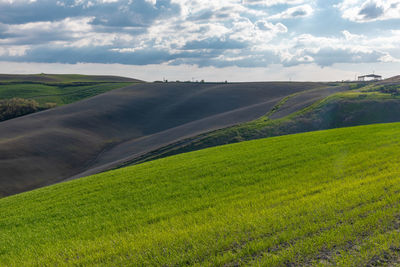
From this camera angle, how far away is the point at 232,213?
10.6 meters

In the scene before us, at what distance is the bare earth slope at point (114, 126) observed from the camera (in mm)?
42656

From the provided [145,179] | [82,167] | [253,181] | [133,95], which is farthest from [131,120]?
[253,181]

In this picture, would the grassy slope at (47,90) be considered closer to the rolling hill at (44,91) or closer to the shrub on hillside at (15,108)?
the rolling hill at (44,91)

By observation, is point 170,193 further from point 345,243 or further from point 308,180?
point 345,243

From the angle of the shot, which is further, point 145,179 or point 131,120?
point 131,120

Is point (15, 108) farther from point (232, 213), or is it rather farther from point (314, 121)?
point (232, 213)

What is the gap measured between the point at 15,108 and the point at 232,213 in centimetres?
8474

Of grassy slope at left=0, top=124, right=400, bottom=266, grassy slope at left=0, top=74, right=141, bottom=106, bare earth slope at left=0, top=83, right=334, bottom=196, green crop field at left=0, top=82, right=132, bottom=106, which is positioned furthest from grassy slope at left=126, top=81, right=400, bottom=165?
green crop field at left=0, top=82, right=132, bottom=106

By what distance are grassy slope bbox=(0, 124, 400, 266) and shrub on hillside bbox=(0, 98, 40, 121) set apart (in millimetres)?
69743

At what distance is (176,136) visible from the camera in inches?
2005

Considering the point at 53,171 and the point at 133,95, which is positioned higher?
the point at 133,95

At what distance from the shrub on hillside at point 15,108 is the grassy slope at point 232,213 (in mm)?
69743

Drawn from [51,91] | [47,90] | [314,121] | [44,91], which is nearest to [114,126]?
[314,121]

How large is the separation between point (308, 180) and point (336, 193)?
2.80 meters
